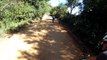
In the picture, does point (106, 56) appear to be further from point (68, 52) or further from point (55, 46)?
point (55, 46)

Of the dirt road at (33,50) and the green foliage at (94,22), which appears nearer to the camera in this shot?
the dirt road at (33,50)

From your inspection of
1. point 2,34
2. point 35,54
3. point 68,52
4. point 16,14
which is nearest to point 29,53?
point 35,54

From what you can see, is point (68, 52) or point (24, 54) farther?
point (68, 52)

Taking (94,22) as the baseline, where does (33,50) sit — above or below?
below

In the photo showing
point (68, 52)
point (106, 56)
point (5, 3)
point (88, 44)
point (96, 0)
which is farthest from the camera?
point (5, 3)

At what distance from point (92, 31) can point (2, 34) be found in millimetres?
7074

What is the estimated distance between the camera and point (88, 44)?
52.5 ft

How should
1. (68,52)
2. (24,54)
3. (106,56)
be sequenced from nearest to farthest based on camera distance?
1. (106,56)
2. (24,54)
3. (68,52)

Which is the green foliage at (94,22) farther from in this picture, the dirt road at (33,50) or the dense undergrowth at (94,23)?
the dirt road at (33,50)

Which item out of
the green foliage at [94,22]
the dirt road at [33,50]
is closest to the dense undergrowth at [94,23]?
the green foliage at [94,22]

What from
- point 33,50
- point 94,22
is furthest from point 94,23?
point 33,50

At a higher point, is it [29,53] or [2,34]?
[2,34]

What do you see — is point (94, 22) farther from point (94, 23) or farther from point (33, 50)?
point (33, 50)

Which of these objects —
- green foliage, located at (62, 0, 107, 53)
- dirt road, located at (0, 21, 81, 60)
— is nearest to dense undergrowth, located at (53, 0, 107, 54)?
green foliage, located at (62, 0, 107, 53)
